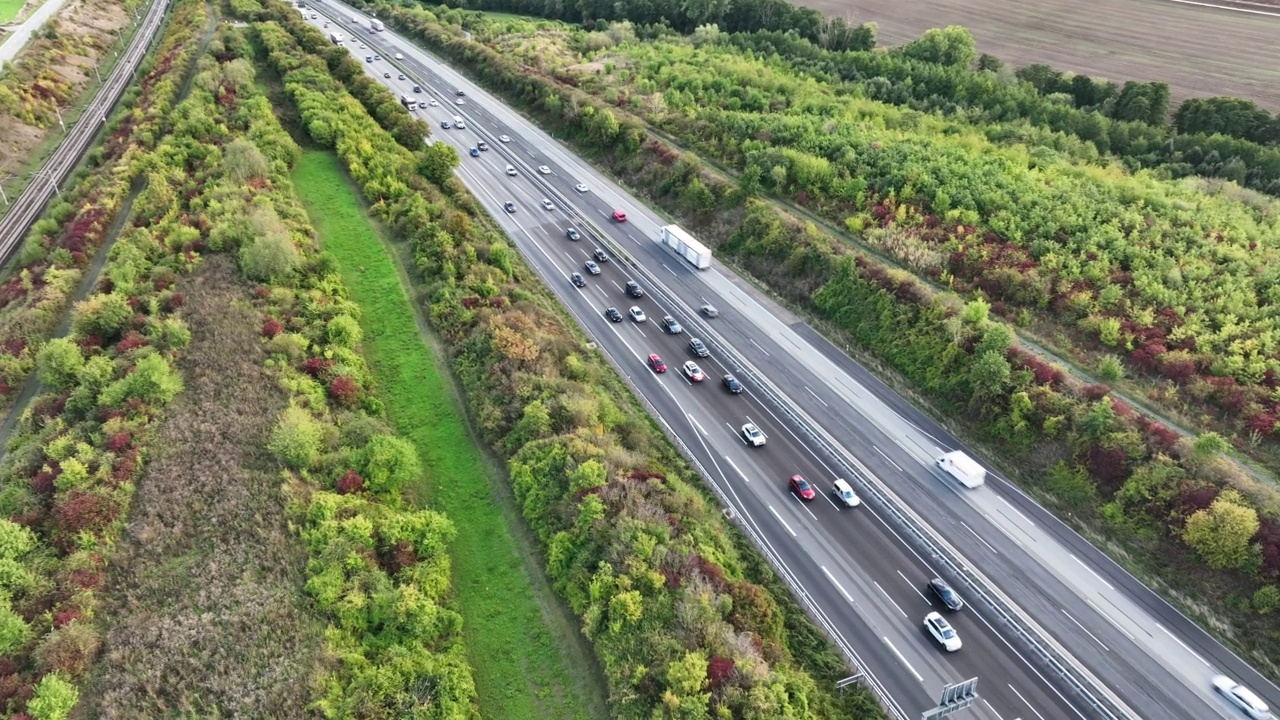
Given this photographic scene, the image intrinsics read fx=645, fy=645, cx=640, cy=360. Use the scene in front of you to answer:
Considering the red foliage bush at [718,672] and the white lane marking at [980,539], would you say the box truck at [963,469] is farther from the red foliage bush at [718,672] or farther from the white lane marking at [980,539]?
the red foliage bush at [718,672]

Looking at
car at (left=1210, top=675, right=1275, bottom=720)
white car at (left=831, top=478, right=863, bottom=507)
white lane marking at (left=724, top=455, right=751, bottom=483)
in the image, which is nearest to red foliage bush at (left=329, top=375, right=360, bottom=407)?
white lane marking at (left=724, top=455, right=751, bottom=483)

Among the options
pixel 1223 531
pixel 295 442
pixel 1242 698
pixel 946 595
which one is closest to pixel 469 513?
pixel 295 442

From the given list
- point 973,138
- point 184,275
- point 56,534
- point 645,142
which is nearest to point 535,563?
point 56,534

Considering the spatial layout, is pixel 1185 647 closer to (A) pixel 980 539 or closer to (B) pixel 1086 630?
(B) pixel 1086 630

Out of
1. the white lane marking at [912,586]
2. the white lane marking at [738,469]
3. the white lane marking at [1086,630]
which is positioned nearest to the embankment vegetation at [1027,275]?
the white lane marking at [1086,630]

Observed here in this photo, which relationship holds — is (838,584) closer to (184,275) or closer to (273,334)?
(273,334)

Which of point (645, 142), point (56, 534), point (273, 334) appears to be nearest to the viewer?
point (56, 534)
